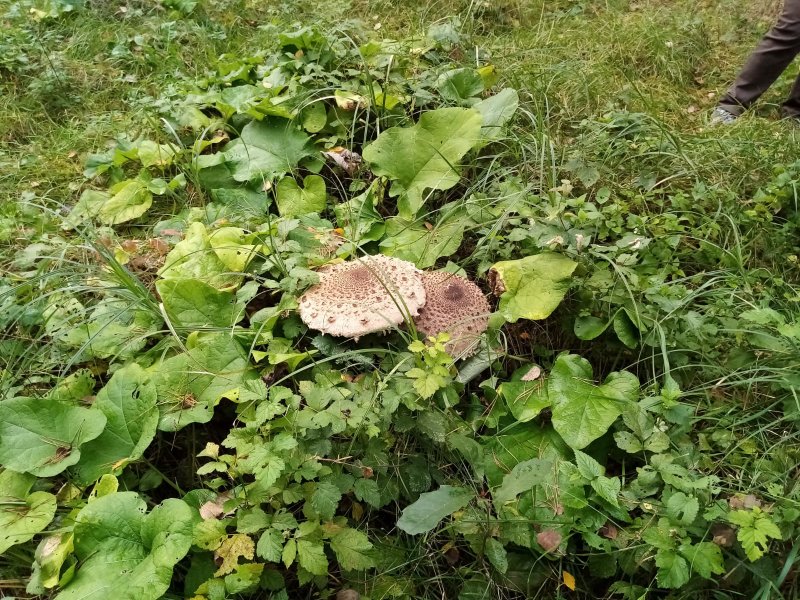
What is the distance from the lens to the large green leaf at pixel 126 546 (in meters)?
1.54

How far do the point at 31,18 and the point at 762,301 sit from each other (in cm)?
511

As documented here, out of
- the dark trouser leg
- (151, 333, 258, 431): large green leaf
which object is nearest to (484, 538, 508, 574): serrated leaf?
(151, 333, 258, 431): large green leaf

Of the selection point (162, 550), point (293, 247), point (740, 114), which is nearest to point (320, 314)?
point (293, 247)

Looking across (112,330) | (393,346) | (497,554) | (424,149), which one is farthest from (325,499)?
(424,149)

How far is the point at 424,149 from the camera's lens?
2916mm

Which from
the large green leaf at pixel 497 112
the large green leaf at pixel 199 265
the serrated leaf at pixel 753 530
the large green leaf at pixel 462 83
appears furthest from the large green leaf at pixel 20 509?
the large green leaf at pixel 462 83

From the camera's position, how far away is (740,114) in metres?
3.95

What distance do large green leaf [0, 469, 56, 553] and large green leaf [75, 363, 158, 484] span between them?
0.42ft

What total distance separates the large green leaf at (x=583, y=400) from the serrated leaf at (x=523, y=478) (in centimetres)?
17

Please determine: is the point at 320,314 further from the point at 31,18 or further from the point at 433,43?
the point at 31,18

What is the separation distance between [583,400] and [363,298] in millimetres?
837

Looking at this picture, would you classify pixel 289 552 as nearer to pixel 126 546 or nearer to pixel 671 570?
pixel 126 546

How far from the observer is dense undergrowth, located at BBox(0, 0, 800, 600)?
1.66m

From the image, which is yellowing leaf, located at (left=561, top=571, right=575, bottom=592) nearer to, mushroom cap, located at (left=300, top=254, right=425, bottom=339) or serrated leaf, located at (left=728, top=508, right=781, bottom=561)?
serrated leaf, located at (left=728, top=508, right=781, bottom=561)
